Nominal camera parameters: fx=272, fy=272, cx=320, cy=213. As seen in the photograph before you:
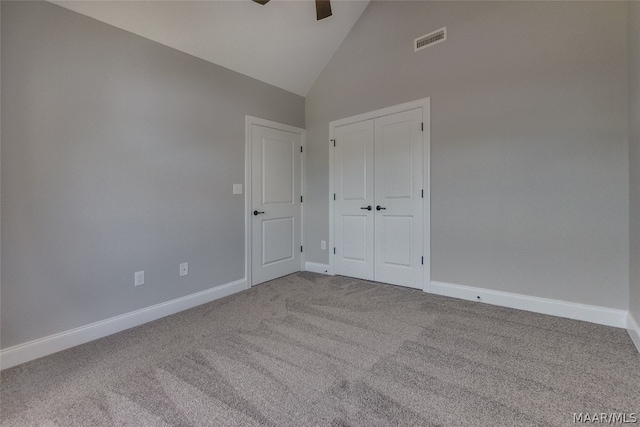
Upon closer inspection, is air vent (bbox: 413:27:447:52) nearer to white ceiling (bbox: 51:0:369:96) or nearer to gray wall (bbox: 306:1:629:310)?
gray wall (bbox: 306:1:629:310)

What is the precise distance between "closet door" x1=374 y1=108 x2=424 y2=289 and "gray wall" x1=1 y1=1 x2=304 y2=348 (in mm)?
1844

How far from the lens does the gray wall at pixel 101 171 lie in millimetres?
1874

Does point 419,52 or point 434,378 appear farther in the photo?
point 419,52

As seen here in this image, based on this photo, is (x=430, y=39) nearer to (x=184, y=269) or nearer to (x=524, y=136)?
(x=524, y=136)

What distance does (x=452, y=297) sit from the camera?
291 cm

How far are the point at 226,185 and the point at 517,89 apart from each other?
3.08 meters

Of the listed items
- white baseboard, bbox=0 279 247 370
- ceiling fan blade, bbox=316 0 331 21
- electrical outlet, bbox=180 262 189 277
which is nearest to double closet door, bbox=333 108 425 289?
ceiling fan blade, bbox=316 0 331 21

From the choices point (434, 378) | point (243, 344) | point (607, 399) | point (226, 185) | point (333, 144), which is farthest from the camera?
point (333, 144)

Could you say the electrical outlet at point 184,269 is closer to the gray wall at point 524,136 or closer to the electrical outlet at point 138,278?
the electrical outlet at point 138,278

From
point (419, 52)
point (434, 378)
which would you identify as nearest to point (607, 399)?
point (434, 378)

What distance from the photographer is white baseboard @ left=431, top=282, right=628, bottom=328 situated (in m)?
2.19

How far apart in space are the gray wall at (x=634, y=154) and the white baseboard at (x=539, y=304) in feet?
0.50

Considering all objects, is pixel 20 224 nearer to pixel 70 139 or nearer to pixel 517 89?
pixel 70 139

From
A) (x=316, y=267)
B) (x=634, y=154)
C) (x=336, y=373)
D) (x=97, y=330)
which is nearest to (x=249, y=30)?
(x=316, y=267)
